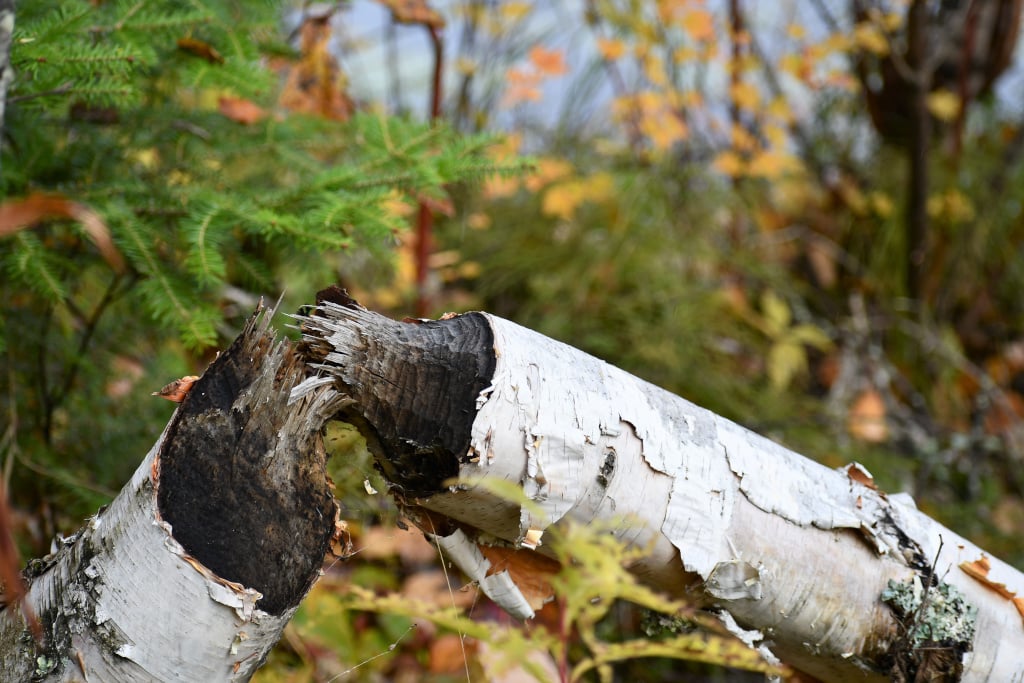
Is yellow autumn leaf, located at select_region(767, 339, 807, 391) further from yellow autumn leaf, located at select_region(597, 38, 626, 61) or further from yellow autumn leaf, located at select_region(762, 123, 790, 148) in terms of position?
yellow autumn leaf, located at select_region(597, 38, 626, 61)

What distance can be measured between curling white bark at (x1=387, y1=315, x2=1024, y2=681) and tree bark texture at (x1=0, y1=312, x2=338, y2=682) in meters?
0.20

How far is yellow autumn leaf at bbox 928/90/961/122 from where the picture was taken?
358 centimetres

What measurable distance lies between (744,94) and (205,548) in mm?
3519

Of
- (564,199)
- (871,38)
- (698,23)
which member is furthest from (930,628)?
(698,23)

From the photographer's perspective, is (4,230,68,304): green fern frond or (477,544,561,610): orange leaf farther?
(4,230,68,304): green fern frond

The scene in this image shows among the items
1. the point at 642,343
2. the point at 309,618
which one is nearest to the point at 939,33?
the point at 642,343

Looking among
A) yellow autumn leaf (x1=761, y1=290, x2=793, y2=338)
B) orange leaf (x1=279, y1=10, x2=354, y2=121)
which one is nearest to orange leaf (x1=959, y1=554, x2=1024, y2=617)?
orange leaf (x1=279, y1=10, x2=354, y2=121)

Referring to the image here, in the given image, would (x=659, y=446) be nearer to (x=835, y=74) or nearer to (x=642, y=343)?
(x=642, y=343)

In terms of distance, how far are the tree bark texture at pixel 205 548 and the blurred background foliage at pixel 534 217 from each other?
0.20 meters

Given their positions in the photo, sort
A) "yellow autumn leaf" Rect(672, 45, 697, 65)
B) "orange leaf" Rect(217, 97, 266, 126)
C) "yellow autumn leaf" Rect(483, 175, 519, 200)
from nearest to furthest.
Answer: "orange leaf" Rect(217, 97, 266, 126)
"yellow autumn leaf" Rect(483, 175, 519, 200)
"yellow autumn leaf" Rect(672, 45, 697, 65)

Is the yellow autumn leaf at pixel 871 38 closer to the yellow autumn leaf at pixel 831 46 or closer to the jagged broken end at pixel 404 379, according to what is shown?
the yellow autumn leaf at pixel 831 46

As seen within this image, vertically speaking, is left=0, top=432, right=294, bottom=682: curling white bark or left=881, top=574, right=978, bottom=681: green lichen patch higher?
left=0, top=432, right=294, bottom=682: curling white bark

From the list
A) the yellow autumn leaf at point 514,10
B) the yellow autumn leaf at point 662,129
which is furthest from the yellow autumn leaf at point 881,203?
the yellow autumn leaf at point 514,10

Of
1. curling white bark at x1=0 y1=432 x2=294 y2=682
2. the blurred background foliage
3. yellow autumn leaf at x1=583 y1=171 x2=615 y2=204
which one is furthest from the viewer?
yellow autumn leaf at x1=583 y1=171 x2=615 y2=204
